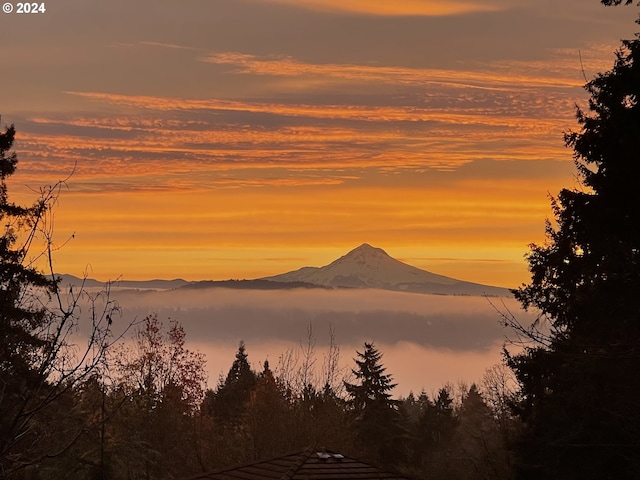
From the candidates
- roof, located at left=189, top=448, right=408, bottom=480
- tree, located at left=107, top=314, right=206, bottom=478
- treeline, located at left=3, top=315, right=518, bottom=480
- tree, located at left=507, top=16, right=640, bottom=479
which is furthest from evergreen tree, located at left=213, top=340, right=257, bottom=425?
roof, located at left=189, top=448, right=408, bottom=480

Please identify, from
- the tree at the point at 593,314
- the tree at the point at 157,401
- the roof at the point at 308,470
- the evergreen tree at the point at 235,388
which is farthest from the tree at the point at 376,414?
the roof at the point at 308,470

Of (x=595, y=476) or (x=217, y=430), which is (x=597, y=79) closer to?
(x=595, y=476)

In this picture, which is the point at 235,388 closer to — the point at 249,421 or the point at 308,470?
the point at 249,421

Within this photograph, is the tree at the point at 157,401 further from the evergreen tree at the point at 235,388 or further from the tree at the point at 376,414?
the tree at the point at 376,414

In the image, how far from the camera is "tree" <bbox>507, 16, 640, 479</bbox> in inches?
464

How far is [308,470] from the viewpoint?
15461 mm

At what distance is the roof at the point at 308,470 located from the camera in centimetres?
1530

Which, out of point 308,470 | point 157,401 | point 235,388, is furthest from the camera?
point 235,388

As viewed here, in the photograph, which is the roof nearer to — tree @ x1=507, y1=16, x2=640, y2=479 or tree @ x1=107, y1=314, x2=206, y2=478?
tree @ x1=507, y1=16, x2=640, y2=479

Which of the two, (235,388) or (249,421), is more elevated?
(235,388)

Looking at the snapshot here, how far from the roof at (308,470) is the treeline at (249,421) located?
2.80 m

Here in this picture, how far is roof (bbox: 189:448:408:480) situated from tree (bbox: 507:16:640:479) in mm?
3861

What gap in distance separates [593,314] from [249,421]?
63.0ft

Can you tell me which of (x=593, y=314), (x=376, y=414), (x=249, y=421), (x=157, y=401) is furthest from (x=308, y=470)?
(x=376, y=414)
